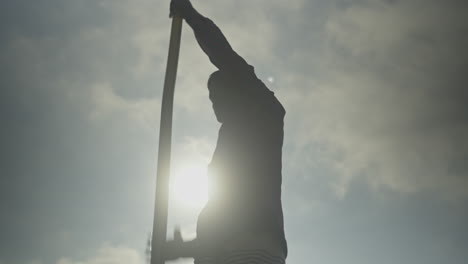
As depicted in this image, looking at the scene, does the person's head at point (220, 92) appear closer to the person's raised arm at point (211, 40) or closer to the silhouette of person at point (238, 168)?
the silhouette of person at point (238, 168)

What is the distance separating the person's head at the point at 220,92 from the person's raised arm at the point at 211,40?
5.0 inches

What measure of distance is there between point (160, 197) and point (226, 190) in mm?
534

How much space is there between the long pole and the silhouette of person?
10 cm

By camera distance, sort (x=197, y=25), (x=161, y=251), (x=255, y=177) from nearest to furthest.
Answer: (x=161, y=251) < (x=255, y=177) < (x=197, y=25)

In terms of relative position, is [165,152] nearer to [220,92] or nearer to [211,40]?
[220,92]

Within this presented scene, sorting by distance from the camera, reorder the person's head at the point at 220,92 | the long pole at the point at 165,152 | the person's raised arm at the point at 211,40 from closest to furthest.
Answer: the long pole at the point at 165,152 < the person's raised arm at the point at 211,40 < the person's head at the point at 220,92

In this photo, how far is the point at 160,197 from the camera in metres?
4.00

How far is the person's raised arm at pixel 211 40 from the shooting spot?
4.45 m

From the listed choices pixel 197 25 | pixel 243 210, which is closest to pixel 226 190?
pixel 243 210

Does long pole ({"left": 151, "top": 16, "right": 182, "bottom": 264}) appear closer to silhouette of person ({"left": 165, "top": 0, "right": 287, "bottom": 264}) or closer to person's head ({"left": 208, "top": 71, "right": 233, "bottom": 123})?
silhouette of person ({"left": 165, "top": 0, "right": 287, "bottom": 264})

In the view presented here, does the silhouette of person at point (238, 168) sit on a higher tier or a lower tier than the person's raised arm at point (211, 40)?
lower

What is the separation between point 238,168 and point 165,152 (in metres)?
0.62

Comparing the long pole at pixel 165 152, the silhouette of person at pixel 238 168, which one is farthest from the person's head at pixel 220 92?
the long pole at pixel 165 152

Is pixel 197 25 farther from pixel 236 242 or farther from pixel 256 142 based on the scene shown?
pixel 236 242
